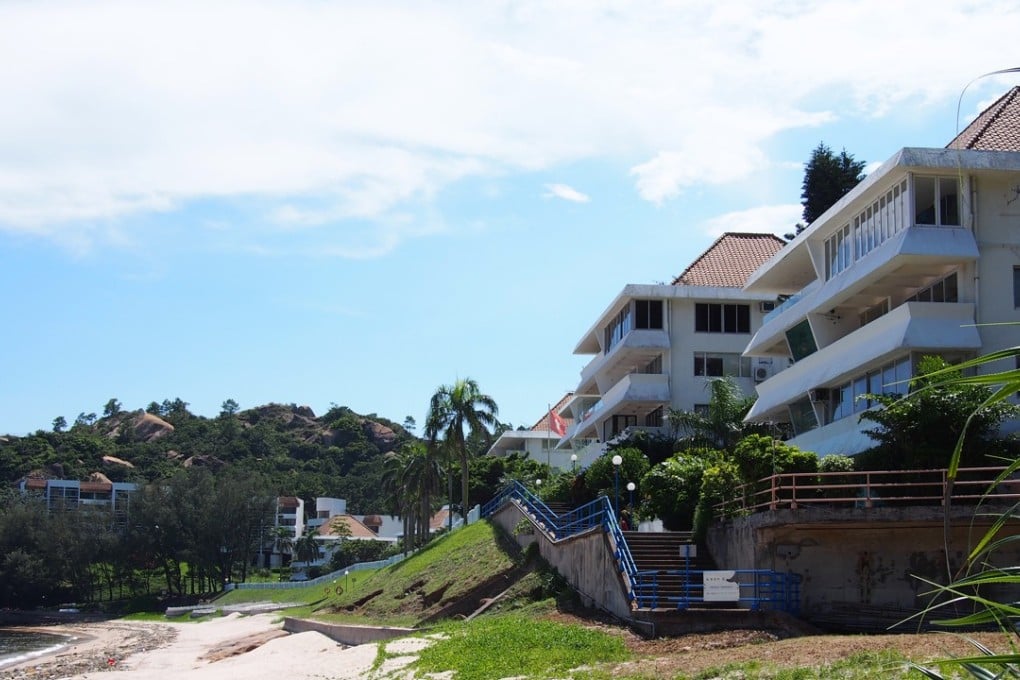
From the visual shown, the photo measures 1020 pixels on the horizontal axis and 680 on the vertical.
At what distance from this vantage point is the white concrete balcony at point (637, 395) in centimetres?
5038

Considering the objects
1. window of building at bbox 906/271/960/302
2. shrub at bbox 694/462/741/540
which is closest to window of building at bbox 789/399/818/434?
window of building at bbox 906/271/960/302

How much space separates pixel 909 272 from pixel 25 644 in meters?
52.7

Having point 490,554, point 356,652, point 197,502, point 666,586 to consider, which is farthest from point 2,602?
point 666,586

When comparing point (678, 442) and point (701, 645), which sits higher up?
point (678, 442)

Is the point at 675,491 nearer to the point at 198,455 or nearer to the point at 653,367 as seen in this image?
the point at 653,367

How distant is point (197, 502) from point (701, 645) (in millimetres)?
84828

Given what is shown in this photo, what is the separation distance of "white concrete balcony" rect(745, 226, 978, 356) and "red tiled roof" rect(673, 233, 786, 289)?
12.9m

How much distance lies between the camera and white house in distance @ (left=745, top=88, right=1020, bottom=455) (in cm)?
3000

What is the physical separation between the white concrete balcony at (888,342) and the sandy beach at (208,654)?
1426 cm

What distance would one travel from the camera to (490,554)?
141ft

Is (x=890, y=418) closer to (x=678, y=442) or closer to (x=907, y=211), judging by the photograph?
(x=907, y=211)

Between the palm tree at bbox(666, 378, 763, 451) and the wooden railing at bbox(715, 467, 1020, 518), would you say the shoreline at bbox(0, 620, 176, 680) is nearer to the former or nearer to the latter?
the palm tree at bbox(666, 378, 763, 451)

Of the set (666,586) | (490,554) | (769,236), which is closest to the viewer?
(666,586)

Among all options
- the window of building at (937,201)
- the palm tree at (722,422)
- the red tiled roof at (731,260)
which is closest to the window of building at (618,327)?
the red tiled roof at (731,260)
